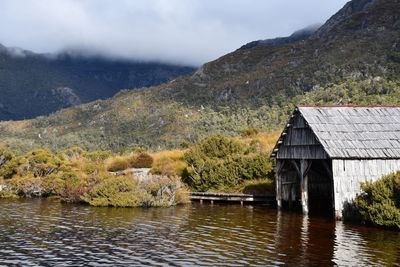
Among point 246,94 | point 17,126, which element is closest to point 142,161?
point 246,94

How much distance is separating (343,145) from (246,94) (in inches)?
4418

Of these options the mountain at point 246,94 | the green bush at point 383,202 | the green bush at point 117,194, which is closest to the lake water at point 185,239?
the green bush at point 383,202

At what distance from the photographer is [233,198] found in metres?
40.6

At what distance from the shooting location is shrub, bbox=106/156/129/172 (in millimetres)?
53062

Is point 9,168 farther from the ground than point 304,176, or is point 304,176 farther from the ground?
point 9,168

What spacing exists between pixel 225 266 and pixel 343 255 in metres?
5.16

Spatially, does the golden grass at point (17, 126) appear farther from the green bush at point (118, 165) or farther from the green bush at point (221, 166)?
the green bush at point (221, 166)

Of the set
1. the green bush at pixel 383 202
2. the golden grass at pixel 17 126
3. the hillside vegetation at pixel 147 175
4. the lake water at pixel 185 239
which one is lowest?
the lake water at pixel 185 239

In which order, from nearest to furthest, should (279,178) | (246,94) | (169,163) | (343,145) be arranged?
1. (343,145)
2. (279,178)
3. (169,163)
4. (246,94)

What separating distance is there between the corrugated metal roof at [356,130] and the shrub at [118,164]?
26.4 m

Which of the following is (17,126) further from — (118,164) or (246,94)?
(118,164)

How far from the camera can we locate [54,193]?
152 feet

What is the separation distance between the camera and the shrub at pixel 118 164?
174 ft

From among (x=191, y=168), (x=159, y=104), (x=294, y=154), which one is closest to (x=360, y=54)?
(x=159, y=104)
